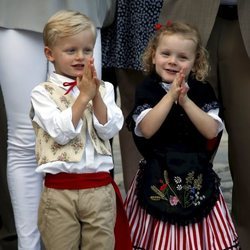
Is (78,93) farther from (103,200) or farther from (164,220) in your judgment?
(164,220)

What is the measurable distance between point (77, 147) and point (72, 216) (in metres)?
0.28

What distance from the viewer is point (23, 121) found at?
3445 millimetres

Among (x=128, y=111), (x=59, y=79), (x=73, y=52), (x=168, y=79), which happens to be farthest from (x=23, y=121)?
(x=128, y=111)

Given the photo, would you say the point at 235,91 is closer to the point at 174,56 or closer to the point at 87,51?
the point at 174,56

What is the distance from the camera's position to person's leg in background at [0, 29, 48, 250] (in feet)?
11.2

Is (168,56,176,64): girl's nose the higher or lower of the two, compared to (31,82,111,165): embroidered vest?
higher

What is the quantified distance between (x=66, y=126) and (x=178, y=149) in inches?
22.3

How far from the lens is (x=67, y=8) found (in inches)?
136

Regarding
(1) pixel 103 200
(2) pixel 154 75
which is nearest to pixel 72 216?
(1) pixel 103 200

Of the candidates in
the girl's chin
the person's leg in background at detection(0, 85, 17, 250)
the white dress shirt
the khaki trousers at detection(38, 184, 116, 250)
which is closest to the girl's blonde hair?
the girl's chin

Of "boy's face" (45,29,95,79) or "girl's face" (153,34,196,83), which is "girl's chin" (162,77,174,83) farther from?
"boy's face" (45,29,95,79)

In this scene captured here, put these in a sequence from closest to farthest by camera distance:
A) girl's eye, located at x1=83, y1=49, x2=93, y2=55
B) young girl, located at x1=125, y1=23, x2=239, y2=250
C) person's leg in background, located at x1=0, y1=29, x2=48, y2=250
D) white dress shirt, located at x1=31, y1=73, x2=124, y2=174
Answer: white dress shirt, located at x1=31, y1=73, x2=124, y2=174 → girl's eye, located at x1=83, y1=49, x2=93, y2=55 → young girl, located at x1=125, y1=23, x2=239, y2=250 → person's leg in background, located at x1=0, y1=29, x2=48, y2=250

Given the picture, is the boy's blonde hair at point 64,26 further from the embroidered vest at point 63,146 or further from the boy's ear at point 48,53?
the embroidered vest at point 63,146

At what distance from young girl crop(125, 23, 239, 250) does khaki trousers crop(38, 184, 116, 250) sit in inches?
10.1
